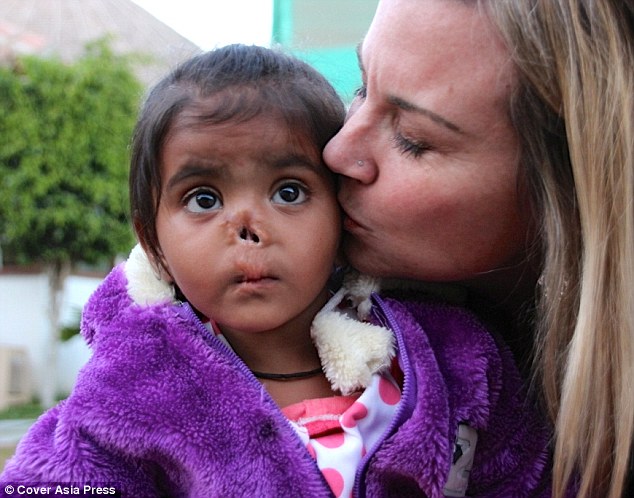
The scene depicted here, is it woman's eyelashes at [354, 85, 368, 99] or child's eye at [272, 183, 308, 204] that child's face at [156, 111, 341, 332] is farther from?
woman's eyelashes at [354, 85, 368, 99]

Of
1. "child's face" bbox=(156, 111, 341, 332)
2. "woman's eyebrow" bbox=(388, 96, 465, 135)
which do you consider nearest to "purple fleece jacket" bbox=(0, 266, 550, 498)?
"child's face" bbox=(156, 111, 341, 332)

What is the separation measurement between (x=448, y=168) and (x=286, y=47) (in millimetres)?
522

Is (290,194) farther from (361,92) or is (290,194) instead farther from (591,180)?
(591,180)

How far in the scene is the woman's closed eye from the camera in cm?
168

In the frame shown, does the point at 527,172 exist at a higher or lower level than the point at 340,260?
higher

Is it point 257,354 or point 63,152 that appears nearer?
point 257,354

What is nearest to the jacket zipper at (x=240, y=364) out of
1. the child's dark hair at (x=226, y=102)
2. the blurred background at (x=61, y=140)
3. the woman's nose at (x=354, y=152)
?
the child's dark hair at (x=226, y=102)

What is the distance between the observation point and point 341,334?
176cm

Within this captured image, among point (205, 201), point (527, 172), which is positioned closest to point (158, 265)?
point (205, 201)

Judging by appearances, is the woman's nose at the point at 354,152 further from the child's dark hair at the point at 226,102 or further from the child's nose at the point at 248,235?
the child's nose at the point at 248,235

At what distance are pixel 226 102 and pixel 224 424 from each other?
600 millimetres

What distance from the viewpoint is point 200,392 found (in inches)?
64.2

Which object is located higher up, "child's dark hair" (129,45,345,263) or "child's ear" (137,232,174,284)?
"child's dark hair" (129,45,345,263)

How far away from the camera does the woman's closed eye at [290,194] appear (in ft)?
5.52
